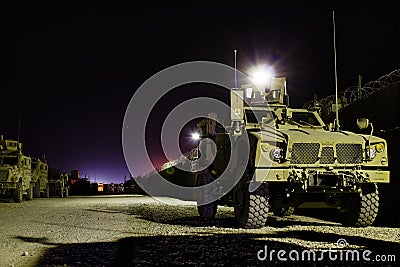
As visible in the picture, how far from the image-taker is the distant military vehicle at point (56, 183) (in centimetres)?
2995

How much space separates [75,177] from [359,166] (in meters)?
40.2

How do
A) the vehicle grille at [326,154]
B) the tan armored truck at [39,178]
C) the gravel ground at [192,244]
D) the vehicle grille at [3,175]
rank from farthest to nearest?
the tan armored truck at [39,178], the vehicle grille at [3,175], the vehicle grille at [326,154], the gravel ground at [192,244]

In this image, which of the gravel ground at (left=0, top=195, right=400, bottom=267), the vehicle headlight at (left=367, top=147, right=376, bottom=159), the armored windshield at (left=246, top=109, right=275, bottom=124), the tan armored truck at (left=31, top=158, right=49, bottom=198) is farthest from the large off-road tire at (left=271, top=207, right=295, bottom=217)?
the tan armored truck at (left=31, top=158, right=49, bottom=198)

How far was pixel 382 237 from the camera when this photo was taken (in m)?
7.52

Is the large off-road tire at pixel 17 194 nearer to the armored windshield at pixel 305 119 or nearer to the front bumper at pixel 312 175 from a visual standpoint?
the armored windshield at pixel 305 119

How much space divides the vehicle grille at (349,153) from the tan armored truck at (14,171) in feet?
52.0

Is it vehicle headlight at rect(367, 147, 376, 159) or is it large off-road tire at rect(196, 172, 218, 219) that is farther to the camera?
large off-road tire at rect(196, 172, 218, 219)

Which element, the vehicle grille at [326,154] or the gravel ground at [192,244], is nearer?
the gravel ground at [192,244]

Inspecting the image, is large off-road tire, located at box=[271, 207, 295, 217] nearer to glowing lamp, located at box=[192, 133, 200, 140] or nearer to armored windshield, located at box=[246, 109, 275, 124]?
armored windshield, located at box=[246, 109, 275, 124]

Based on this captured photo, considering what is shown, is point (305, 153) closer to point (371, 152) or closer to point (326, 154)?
point (326, 154)

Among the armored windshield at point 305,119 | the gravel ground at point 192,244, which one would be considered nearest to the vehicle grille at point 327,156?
the gravel ground at point 192,244

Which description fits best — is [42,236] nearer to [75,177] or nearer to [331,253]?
[331,253]

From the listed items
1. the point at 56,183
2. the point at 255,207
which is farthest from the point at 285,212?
the point at 56,183

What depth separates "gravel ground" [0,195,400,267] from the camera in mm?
5680
